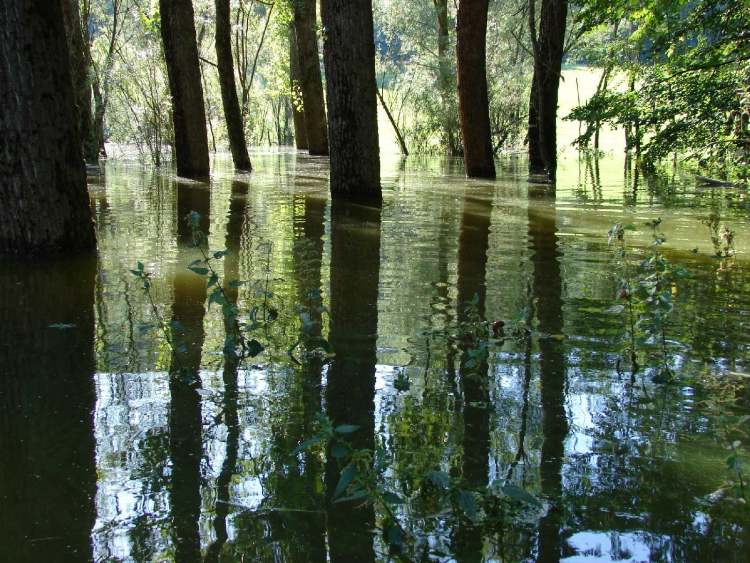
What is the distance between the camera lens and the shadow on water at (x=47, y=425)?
6.93ft

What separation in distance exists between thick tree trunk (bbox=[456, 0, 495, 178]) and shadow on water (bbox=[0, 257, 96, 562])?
10.7 m

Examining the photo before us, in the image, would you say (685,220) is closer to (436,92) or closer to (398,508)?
(398,508)

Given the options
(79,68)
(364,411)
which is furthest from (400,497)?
(79,68)

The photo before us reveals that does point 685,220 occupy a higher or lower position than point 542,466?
higher

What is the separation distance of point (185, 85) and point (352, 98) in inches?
217

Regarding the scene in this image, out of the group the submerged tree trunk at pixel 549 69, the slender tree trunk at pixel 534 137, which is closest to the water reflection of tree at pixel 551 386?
the submerged tree trunk at pixel 549 69

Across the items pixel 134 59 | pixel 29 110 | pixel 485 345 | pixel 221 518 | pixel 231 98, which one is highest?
pixel 134 59

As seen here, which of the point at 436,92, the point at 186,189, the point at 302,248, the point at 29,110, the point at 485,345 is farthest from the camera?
the point at 436,92

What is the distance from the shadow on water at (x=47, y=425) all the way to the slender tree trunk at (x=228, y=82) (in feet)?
40.7

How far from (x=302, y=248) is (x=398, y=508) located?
4588 millimetres

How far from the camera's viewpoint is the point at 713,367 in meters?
3.44

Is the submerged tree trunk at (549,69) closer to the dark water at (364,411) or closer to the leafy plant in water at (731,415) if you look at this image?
the dark water at (364,411)

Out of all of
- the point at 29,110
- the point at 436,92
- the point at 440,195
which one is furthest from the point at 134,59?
the point at 29,110

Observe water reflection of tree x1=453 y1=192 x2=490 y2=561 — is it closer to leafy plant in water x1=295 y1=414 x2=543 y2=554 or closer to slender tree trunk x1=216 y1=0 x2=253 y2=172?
leafy plant in water x1=295 y1=414 x2=543 y2=554
